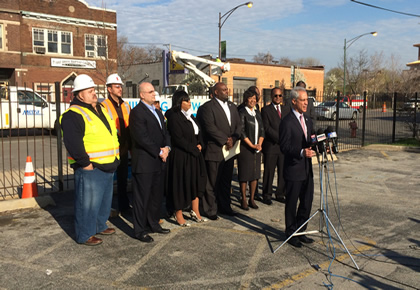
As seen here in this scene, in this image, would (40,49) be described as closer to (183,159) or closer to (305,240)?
(183,159)

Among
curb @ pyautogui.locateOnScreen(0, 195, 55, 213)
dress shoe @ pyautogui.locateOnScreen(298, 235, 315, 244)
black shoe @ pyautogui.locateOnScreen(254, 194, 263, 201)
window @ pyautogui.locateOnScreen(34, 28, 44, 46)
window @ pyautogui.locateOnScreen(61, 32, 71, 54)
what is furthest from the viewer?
window @ pyautogui.locateOnScreen(61, 32, 71, 54)

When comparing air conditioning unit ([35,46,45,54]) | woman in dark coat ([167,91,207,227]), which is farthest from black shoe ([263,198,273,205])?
air conditioning unit ([35,46,45,54])

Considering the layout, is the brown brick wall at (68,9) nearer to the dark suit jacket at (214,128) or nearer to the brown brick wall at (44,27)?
the brown brick wall at (44,27)

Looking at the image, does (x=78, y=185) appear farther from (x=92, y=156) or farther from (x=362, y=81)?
(x=362, y=81)

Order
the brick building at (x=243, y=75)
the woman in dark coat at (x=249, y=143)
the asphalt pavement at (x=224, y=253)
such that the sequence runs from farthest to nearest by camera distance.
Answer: the brick building at (x=243, y=75), the woman in dark coat at (x=249, y=143), the asphalt pavement at (x=224, y=253)

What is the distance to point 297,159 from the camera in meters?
4.78

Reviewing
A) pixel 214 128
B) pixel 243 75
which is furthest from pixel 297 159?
pixel 243 75

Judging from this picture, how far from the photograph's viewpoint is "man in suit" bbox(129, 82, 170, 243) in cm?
495

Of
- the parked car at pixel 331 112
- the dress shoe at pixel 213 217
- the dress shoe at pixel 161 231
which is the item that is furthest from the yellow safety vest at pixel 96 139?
the parked car at pixel 331 112

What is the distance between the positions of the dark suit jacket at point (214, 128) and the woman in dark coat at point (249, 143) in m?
0.51

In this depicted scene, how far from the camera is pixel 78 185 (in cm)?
478

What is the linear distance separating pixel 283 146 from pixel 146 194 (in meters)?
1.87

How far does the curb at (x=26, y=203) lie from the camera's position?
615 cm

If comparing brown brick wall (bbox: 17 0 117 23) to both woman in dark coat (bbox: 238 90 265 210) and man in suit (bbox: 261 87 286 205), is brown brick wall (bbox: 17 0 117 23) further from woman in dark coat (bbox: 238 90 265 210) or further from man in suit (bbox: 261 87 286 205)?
woman in dark coat (bbox: 238 90 265 210)
